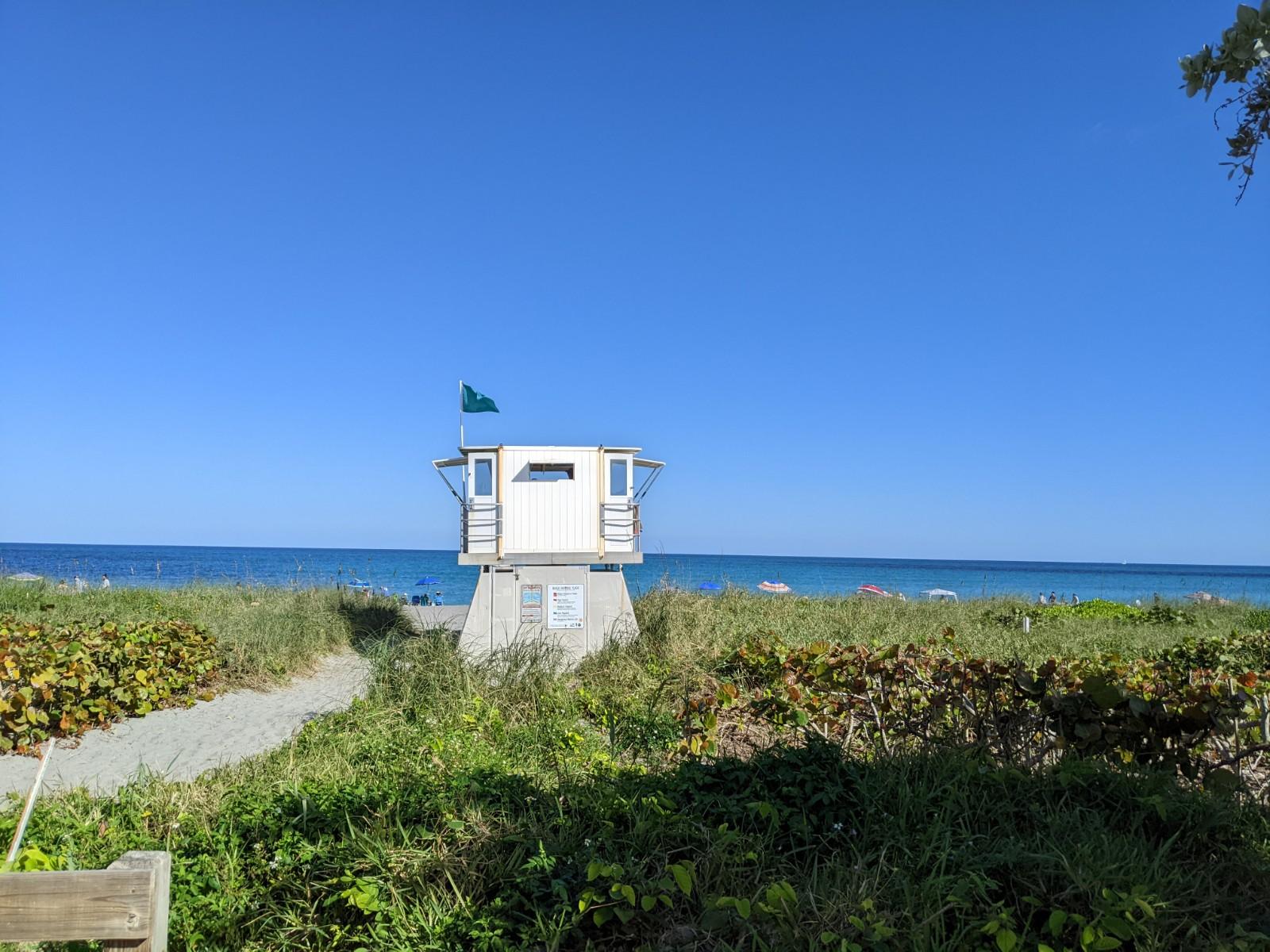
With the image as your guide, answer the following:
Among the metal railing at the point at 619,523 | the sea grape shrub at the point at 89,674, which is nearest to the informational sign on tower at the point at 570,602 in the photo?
the metal railing at the point at 619,523

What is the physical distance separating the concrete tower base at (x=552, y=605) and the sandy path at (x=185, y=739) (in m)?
2.46

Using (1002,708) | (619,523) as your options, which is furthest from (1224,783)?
(619,523)

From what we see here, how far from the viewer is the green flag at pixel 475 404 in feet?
47.7

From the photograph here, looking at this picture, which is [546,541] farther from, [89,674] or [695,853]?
[695,853]

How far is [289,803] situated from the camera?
4656 mm

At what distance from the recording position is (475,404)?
47.9ft

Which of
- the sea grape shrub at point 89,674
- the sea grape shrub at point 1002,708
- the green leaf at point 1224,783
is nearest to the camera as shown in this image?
the green leaf at point 1224,783

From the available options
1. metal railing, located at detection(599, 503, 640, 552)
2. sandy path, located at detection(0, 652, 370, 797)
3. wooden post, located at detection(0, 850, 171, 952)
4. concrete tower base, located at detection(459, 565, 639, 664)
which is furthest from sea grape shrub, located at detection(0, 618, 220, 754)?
wooden post, located at detection(0, 850, 171, 952)

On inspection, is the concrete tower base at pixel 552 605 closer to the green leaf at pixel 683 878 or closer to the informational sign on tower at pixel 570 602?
the informational sign on tower at pixel 570 602

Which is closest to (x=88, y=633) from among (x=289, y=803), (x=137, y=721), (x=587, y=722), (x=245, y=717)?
(x=137, y=721)

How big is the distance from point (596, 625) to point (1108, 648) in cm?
831

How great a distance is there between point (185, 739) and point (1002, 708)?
8.61 metres

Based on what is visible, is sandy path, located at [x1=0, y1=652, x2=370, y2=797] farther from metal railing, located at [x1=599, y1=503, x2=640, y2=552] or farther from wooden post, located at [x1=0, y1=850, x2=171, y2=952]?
metal railing, located at [x1=599, y1=503, x2=640, y2=552]

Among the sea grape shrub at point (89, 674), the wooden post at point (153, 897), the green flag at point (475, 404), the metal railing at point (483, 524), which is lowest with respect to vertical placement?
the sea grape shrub at point (89, 674)
